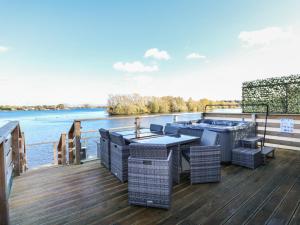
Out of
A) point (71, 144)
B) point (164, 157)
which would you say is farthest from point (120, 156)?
point (71, 144)

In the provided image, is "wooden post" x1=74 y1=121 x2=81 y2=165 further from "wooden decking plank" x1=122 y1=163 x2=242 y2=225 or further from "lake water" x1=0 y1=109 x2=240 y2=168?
"wooden decking plank" x1=122 y1=163 x2=242 y2=225

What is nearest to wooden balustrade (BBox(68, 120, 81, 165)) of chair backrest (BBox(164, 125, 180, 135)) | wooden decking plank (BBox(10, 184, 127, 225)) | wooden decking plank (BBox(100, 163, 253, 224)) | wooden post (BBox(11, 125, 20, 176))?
wooden post (BBox(11, 125, 20, 176))

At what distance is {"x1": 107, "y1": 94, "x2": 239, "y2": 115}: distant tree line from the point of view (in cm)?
2345

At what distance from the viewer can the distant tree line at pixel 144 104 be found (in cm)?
2345

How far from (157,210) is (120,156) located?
1065mm

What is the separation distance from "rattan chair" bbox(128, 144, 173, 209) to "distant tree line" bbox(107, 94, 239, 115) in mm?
20970

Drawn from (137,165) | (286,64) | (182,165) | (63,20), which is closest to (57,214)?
(137,165)

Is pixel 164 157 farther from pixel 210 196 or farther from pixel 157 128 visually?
pixel 157 128

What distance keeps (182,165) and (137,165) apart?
1.43m

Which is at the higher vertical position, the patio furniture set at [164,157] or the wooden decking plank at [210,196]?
the patio furniture set at [164,157]

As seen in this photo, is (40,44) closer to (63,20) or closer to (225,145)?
(63,20)

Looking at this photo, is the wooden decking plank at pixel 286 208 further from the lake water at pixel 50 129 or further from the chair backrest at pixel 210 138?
the lake water at pixel 50 129

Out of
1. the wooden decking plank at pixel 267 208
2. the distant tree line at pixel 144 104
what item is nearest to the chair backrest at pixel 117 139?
the wooden decking plank at pixel 267 208

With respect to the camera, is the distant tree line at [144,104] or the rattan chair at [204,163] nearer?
the rattan chair at [204,163]
